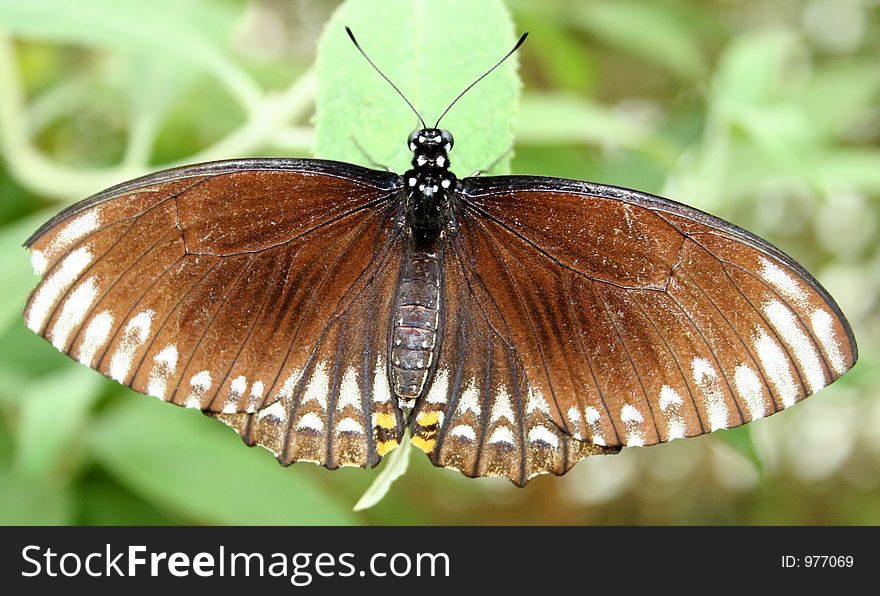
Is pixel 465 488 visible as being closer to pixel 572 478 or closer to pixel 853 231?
pixel 572 478

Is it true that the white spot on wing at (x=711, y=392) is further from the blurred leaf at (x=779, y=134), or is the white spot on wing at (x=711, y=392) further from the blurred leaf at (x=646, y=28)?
the blurred leaf at (x=646, y=28)

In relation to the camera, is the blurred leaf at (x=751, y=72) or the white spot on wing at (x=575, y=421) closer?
the white spot on wing at (x=575, y=421)

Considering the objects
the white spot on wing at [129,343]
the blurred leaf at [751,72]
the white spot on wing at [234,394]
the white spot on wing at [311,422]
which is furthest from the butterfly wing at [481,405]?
the blurred leaf at [751,72]

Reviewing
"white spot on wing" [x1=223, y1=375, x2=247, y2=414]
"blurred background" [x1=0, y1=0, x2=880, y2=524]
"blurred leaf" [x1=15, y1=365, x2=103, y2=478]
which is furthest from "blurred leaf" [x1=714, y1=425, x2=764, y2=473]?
"blurred leaf" [x1=15, y1=365, x2=103, y2=478]

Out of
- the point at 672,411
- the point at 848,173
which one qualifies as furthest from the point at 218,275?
the point at 848,173

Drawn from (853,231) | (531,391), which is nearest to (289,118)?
(531,391)
